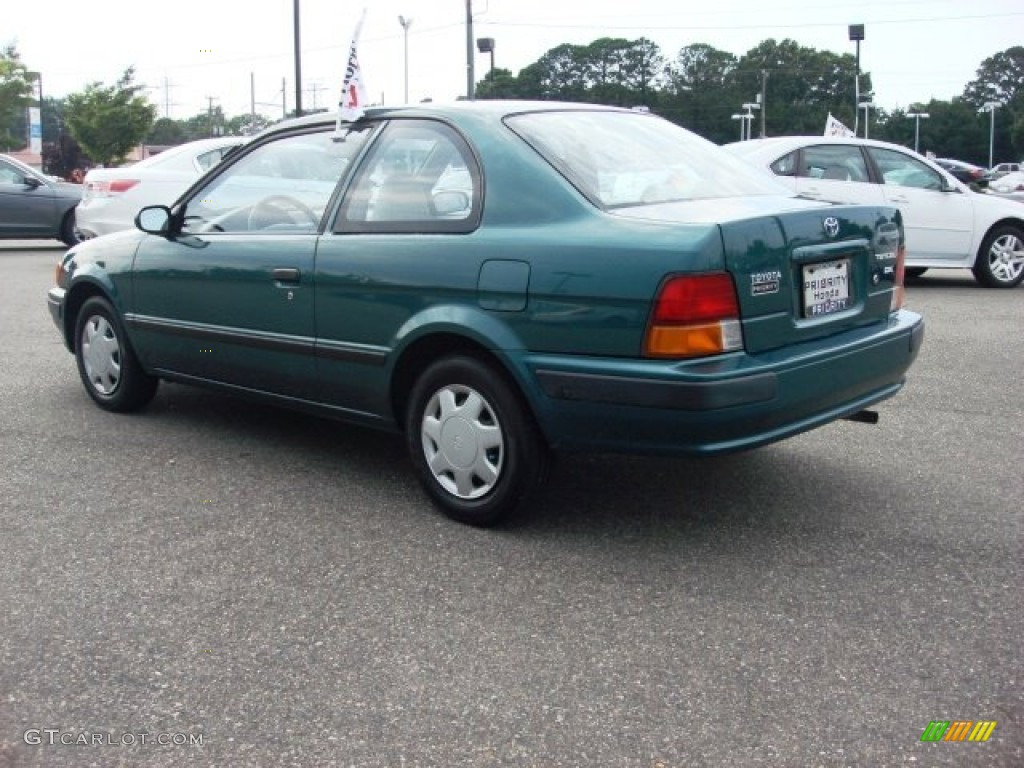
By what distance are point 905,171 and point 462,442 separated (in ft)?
29.0

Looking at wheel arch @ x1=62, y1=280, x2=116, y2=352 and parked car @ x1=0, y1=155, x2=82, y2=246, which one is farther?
parked car @ x1=0, y1=155, x2=82, y2=246

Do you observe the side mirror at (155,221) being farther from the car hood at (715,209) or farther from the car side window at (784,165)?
the car side window at (784,165)

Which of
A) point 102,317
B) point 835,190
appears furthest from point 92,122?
point 102,317

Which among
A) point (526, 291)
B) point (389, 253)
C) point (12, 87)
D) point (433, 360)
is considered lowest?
point (433, 360)

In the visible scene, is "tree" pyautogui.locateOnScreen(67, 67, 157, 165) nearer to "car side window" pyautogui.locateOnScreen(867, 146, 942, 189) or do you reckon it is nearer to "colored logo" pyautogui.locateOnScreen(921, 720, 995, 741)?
"car side window" pyautogui.locateOnScreen(867, 146, 942, 189)

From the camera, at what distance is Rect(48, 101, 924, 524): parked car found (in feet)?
12.2

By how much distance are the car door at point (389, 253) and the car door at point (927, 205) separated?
8.19 metres

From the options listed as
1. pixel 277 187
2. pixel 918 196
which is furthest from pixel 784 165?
pixel 277 187

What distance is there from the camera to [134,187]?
12688 millimetres

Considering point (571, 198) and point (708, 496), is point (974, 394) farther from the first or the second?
point (571, 198)

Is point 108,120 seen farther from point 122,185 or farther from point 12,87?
point 122,185

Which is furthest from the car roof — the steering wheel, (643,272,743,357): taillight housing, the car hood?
(643,272,743,357): taillight housing

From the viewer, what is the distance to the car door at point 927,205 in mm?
11633

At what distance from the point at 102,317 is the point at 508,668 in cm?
373
